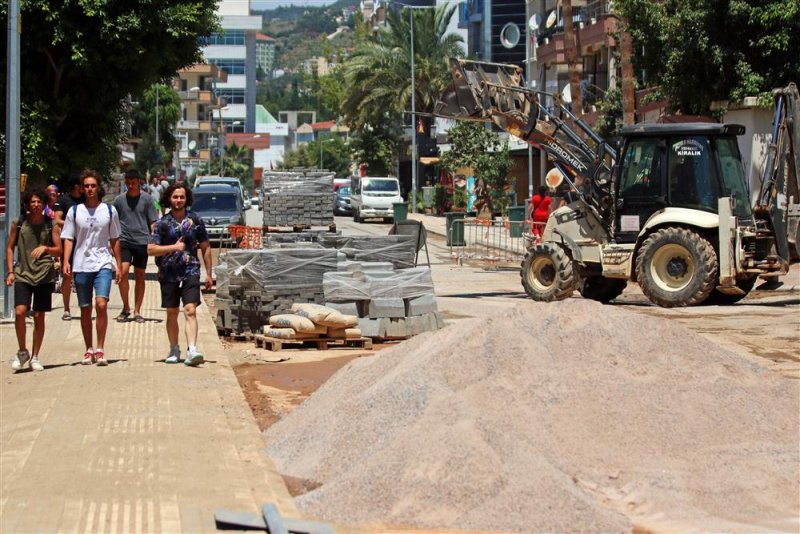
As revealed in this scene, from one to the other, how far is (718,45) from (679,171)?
1019 centimetres

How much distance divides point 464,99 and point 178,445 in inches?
507

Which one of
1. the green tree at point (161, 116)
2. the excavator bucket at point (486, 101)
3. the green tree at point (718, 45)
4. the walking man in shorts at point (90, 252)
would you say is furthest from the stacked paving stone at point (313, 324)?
the green tree at point (161, 116)

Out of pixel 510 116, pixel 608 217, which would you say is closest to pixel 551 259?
pixel 608 217

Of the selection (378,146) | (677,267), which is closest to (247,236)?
(677,267)

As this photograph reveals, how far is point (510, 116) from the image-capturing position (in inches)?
797

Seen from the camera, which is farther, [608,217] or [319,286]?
[608,217]

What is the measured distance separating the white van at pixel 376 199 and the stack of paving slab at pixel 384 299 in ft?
119

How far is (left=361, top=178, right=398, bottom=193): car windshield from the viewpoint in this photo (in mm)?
52062

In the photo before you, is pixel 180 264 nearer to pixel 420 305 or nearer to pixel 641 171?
pixel 420 305

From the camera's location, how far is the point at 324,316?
536 inches

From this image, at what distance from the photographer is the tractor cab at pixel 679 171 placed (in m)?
17.3

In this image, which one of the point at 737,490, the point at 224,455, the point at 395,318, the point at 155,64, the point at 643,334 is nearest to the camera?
the point at 737,490

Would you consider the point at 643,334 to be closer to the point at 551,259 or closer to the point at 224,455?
the point at 224,455

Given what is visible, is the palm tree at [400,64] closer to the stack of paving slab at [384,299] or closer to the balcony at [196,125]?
the balcony at [196,125]
